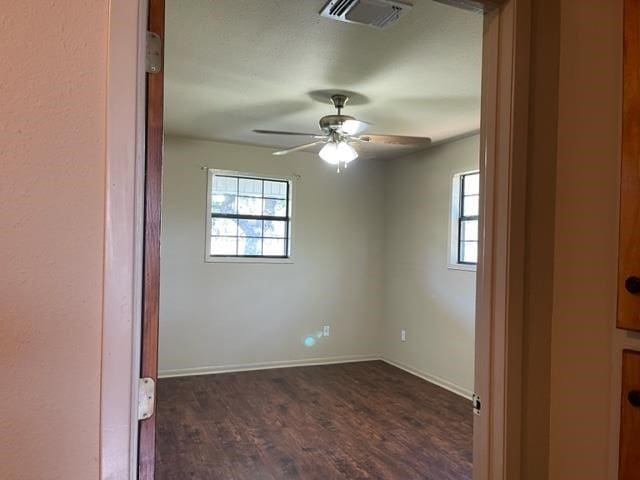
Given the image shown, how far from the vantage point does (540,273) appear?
1.27m

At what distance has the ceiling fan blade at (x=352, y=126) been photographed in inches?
127

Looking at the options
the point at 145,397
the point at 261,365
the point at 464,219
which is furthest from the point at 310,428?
the point at 145,397

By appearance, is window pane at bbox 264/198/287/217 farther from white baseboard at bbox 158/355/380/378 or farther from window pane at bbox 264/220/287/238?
white baseboard at bbox 158/355/380/378

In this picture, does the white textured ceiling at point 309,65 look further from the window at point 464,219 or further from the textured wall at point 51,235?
the textured wall at point 51,235

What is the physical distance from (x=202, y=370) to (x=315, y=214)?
2249 mm

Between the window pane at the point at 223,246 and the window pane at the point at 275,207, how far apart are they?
1.76 ft

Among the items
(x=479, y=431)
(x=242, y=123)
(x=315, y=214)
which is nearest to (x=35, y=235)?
(x=479, y=431)

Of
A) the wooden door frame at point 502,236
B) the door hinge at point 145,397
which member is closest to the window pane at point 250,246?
the wooden door frame at point 502,236

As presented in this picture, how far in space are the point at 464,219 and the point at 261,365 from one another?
2828mm

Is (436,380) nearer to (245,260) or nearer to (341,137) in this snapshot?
(245,260)

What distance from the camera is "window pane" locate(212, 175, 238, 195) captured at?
5.09m

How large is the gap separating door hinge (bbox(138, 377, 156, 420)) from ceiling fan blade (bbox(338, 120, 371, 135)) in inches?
104

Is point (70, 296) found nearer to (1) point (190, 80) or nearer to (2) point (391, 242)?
(1) point (190, 80)

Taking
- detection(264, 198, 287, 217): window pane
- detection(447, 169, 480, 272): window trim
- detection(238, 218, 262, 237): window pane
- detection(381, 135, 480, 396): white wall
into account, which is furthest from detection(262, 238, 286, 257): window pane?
detection(447, 169, 480, 272): window trim
